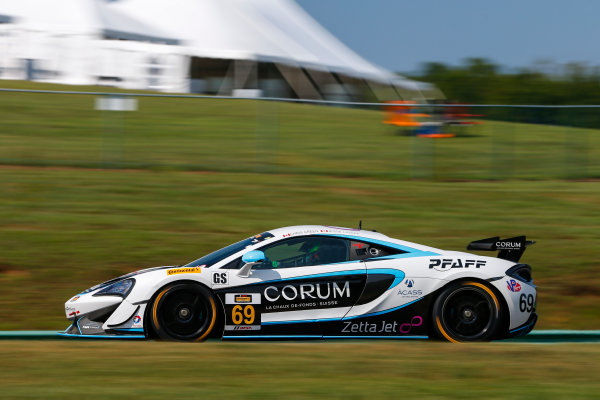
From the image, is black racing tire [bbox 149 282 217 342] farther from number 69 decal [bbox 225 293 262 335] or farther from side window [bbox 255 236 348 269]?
side window [bbox 255 236 348 269]

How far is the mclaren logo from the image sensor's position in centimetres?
775

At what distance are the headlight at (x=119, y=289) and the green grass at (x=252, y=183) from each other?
3029 mm

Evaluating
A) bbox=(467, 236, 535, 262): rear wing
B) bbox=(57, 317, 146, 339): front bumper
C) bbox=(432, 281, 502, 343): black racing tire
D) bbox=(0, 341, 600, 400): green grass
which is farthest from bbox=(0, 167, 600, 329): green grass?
bbox=(0, 341, 600, 400): green grass

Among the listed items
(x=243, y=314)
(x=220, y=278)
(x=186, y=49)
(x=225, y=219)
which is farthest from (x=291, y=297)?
(x=186, y=49)

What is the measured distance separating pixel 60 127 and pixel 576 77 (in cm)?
4001

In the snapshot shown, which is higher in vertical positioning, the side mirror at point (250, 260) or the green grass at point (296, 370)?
the side mirror at point (250, 260)

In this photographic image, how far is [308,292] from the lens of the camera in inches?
306

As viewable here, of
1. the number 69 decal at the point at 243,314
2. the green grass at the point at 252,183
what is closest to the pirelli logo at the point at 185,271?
the number 69 decal at the point at 243,314

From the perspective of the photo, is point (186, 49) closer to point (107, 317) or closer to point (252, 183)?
point (252, 183)

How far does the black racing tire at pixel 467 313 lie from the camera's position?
7.81 metres

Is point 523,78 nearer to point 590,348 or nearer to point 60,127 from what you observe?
point 60,127

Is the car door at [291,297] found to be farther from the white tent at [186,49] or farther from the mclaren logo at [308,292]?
the white tent at [186,49]

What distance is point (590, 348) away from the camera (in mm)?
7504

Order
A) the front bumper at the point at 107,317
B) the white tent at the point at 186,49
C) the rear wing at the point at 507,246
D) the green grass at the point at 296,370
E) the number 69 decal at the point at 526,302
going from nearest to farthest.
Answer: the green grass at the point at 296,370 → the front bumper at the point at 107,317 → the number 69 decal at the point at 526,302 → the rear wing at the point at 507,246 → the white tent at the point at 186,49
